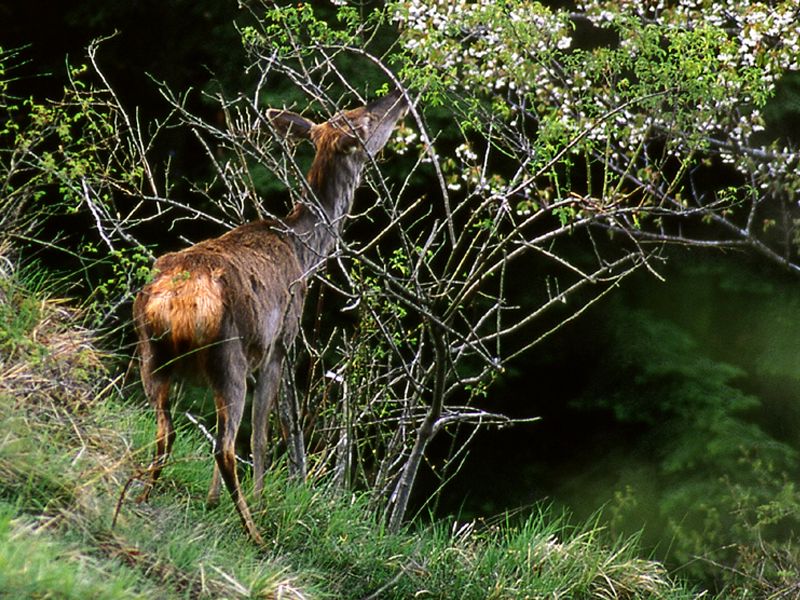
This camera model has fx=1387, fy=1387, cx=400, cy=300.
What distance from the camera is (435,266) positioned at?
37.6ft

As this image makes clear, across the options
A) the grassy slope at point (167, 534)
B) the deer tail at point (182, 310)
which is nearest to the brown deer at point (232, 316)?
the deer tail at point (182, 310)

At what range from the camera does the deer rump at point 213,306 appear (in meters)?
5.73

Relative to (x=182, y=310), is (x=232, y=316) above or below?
below

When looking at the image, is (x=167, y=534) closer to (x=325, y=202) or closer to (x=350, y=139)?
(x=325, y=202)

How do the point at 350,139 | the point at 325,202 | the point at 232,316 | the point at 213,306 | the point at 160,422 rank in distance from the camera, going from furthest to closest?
the point at 325,202 < the point at 350,139 < the point at 160,422 < the point at 232,316 < the point at 213,306

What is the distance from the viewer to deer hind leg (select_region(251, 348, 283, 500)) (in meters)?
6.42

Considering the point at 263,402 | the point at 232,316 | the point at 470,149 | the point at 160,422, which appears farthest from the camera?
the point at 470,149

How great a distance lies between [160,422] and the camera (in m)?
6.05

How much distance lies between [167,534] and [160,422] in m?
0.58

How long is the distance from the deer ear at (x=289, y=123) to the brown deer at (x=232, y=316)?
0.24 m

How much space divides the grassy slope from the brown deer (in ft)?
0.76

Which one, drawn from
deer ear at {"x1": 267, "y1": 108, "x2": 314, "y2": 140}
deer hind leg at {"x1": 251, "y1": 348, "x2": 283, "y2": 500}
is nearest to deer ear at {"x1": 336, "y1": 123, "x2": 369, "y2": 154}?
deer ear at {"x1": 267, "y1": 108, "x2": 314, "y2": 140}

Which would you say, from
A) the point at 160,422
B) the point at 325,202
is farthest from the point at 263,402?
the point at 325,202

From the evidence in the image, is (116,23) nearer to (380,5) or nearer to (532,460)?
(380,5)
